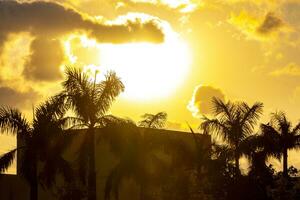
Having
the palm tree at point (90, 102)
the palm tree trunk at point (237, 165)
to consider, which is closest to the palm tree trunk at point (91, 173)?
Result: the palm tree at point (90, 102)

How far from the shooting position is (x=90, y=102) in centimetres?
3647

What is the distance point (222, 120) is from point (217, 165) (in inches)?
190

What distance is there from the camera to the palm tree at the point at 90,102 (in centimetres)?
3647

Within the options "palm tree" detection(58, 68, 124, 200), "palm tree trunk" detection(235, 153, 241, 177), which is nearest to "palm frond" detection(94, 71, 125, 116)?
"palm tree" detection(58, 68, 124, 200)

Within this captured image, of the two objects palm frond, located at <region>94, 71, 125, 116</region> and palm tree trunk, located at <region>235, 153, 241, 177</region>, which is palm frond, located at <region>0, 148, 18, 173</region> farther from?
palm tree trunk, located at <region>235, 153, 241, 177</region>

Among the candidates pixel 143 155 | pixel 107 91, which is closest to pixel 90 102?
pixel 107 91

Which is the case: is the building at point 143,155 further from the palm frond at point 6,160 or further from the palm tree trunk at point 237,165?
the palm frond at point 6,160

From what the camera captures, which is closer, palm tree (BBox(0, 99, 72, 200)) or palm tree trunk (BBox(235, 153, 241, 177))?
palm tree (BBox(0, 99, 72, 200))

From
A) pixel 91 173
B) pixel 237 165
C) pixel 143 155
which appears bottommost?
pixel 91 173

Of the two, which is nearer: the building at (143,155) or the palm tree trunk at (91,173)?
the palm tree trunk at (91,173)

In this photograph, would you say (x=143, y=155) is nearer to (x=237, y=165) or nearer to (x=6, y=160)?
(x=237, y=165)

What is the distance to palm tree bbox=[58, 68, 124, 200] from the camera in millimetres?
36469

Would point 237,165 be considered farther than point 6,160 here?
Yes

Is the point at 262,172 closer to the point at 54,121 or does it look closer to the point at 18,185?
the point at 54,121
